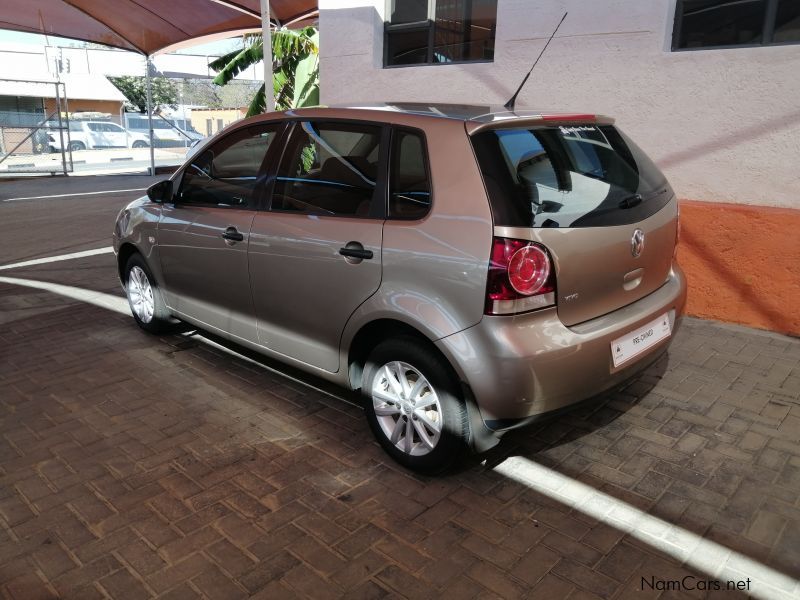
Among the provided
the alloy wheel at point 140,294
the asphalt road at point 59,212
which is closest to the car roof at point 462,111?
the alloy wheel at point 140,294

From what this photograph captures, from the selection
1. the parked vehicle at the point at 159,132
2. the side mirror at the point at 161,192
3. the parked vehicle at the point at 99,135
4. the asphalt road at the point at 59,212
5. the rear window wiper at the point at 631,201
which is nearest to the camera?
the rear window wiper at the point at 631,201

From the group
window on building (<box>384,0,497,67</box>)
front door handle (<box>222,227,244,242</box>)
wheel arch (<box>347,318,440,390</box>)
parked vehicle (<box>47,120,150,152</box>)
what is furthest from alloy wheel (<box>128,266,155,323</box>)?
parked vehicle (<box>47,120,150,152</box>)

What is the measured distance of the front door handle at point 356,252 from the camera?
3201 millimetres

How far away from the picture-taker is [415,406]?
10.4ft

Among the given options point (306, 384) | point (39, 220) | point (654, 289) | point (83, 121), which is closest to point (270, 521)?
point (306, 384)

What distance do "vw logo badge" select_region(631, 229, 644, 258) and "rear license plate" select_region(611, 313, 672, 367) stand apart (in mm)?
361

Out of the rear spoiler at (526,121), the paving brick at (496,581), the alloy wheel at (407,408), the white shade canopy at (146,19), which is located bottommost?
the paving brick at (496,581)

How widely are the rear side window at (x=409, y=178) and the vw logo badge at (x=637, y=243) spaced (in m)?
0.98

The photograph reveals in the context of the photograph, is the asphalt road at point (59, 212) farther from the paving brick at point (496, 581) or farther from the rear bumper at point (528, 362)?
the paving brick at point (496, 581)

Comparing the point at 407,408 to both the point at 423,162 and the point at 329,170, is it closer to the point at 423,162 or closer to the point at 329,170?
the point at 423,162

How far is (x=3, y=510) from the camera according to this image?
298 centimetres

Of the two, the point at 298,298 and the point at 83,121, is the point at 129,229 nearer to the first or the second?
the point at 298,298

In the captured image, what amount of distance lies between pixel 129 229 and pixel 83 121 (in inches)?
1046

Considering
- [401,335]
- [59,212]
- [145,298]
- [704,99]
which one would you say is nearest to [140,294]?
[145,298]
